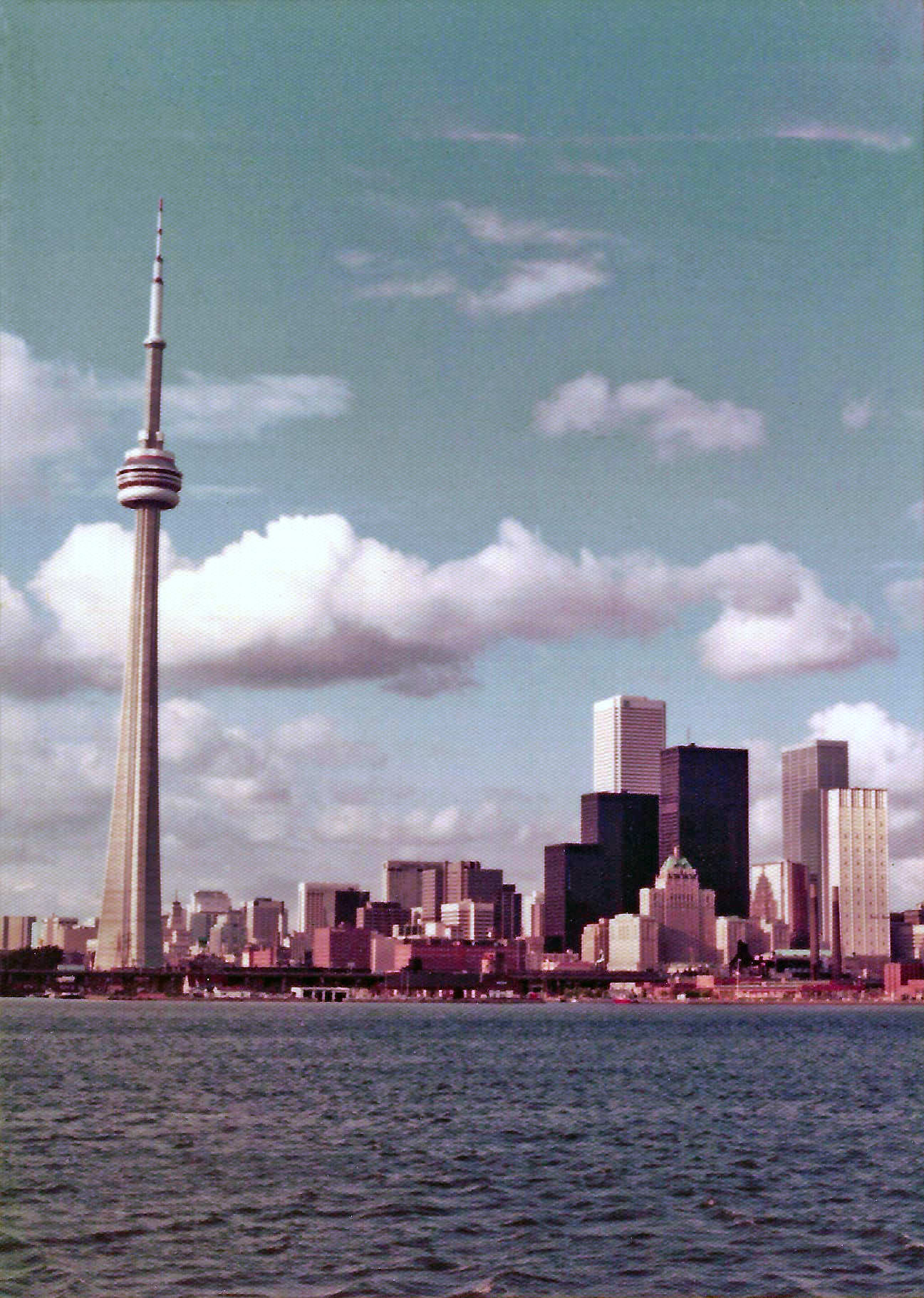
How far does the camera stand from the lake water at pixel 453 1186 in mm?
40812

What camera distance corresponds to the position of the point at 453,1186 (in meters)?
54.7

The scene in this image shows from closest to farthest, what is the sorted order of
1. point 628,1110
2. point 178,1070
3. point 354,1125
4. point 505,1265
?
point 505,1265, point 354,1125, point 628,1110, point 178,1070

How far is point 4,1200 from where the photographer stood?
2003 inches

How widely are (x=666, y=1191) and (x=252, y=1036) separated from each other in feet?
444

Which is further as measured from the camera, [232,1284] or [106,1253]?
[106,1253]

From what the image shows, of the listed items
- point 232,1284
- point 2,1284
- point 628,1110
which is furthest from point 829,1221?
point 628,1110

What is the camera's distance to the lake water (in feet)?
134

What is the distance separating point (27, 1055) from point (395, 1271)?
97.6 metres

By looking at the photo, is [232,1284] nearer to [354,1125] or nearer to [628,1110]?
[354,1125]

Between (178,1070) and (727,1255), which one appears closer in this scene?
(727,1255)

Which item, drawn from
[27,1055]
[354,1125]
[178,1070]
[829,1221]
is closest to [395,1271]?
[829,1221]

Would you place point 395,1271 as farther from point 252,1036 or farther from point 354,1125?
point 252,1036

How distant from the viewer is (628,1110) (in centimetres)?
8375

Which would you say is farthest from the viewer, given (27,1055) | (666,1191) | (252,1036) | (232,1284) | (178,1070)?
(252,1036)
